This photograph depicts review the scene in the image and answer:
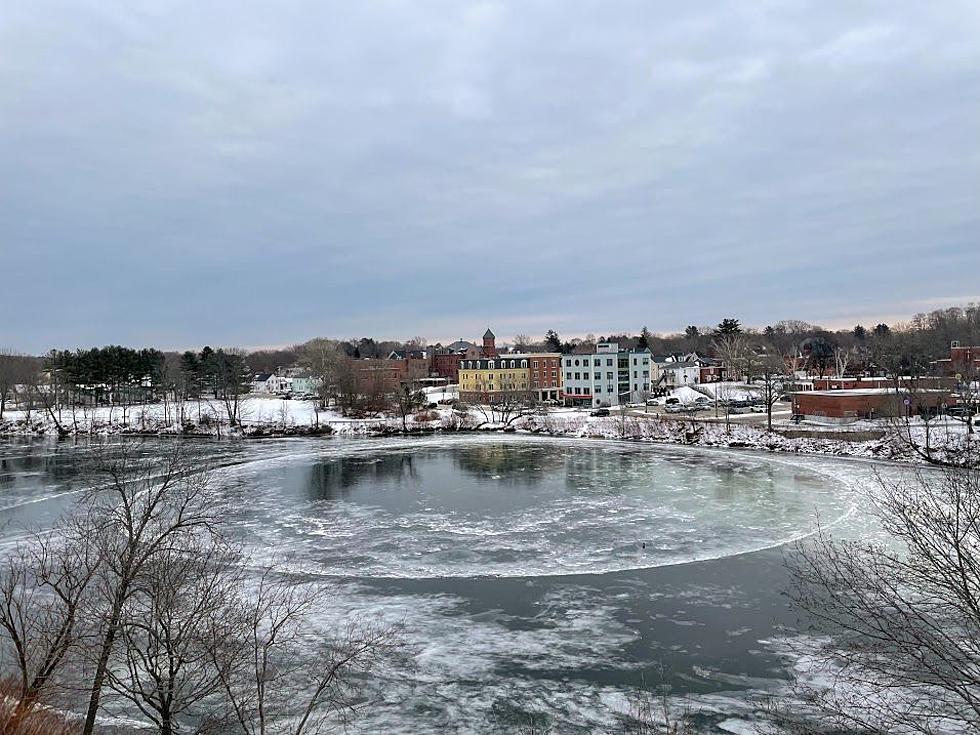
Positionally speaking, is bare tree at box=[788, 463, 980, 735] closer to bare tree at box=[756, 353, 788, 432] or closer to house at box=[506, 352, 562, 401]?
bare tree at box=[756, 353, 788, 432]

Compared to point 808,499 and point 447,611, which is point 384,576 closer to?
point 447,611

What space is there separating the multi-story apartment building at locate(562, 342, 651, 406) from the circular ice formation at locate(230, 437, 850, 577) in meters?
35.0

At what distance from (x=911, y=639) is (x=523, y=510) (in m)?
13.7

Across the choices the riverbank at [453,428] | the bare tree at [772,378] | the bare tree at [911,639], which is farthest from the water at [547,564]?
the bare tree at [772,378]

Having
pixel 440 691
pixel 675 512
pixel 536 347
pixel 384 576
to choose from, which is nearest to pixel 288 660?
pixel 440 691

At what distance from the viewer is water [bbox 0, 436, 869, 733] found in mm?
10141

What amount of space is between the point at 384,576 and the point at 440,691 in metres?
5.96

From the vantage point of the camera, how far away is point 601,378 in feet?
242

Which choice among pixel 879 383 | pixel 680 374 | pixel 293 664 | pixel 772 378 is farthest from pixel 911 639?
→ pixel 680 374

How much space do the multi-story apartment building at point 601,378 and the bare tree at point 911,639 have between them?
58.1 metres

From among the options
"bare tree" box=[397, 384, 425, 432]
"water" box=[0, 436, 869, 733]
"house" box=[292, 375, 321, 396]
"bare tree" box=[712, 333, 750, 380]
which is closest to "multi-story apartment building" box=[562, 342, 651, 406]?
"bare tree" box=[712, 333, 750, 380]

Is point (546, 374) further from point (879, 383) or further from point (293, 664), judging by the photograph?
point (293, 664)

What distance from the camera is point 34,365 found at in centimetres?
8394

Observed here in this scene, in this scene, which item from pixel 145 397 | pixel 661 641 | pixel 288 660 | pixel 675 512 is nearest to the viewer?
pixel 288 660
